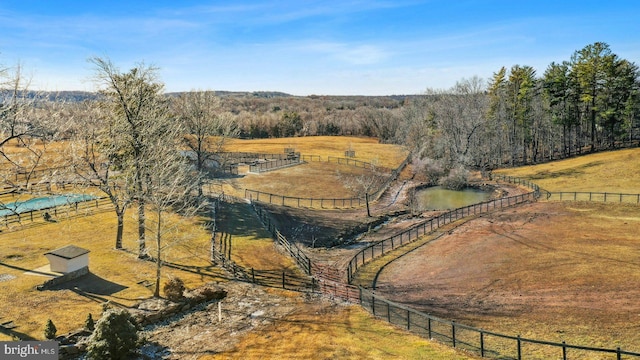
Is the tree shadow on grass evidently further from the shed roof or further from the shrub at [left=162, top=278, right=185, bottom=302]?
the shrub at [left=162, top=278, right=185, bottom=302]

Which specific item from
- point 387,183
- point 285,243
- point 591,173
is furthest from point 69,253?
point 591,173

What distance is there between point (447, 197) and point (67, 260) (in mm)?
52934

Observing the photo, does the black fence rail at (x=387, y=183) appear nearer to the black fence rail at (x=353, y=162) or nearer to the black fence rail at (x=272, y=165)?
the black fence rail at (x=353, y=162)

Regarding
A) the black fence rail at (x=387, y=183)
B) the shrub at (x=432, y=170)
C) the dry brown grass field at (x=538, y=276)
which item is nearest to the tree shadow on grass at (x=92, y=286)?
the dry brown grass field at (x=538, y=276)

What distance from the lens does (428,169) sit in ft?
251

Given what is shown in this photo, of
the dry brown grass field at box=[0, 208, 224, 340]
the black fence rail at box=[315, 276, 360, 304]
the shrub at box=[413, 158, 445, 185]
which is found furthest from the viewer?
the shrub at box=[413, 158, 445, 185]

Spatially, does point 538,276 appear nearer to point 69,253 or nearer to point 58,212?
point 69,253

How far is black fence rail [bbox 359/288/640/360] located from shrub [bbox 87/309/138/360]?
11.7 m

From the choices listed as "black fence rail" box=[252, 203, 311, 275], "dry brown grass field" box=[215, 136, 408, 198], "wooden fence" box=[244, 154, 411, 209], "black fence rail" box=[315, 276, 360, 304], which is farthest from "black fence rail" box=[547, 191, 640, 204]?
"black fence rail" box=[315, 276, 360, 304]

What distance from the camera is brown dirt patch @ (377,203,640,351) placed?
20906 mm

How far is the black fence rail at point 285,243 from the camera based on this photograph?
31.7 m

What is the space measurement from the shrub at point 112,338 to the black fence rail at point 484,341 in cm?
1168

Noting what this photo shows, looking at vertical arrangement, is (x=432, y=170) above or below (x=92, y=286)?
above
